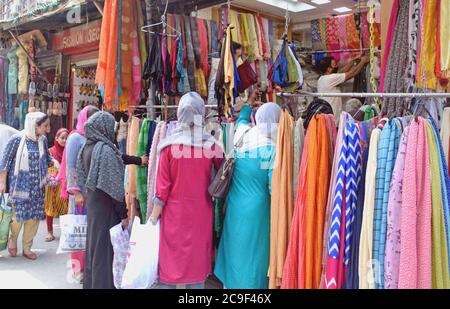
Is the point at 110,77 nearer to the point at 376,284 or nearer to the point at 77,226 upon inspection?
the point at 77,226

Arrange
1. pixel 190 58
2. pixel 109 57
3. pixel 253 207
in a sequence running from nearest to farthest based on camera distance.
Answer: pixel 253 207 < pixel 109 57 < pixel 190 58

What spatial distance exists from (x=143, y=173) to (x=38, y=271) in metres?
1.68

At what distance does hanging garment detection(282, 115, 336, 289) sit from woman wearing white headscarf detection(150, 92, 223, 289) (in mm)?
786

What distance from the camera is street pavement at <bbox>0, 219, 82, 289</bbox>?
407 cm

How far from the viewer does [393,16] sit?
96.8 inches

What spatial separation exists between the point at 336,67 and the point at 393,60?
2.78 m

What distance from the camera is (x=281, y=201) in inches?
102

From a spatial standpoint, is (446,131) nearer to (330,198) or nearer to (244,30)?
(330,198)

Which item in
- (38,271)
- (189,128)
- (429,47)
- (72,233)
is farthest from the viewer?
(38,271)

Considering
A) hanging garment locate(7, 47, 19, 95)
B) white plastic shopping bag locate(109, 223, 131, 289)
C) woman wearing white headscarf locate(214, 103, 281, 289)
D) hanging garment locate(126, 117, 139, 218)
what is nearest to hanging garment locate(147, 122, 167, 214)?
hanging garment locate(126, 117, 139, 218)

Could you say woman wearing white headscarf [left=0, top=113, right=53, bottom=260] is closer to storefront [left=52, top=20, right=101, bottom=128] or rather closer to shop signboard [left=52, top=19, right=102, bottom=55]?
shop signboard [left=52, top=19, right=102, bottom=55]

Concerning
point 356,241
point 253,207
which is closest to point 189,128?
point 253,207

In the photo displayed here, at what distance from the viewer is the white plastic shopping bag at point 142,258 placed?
281 cm
